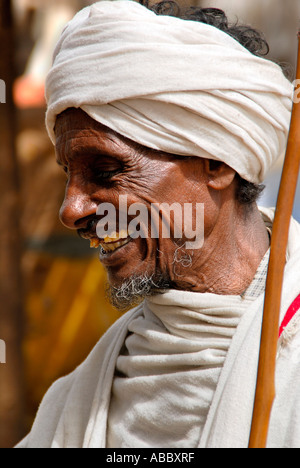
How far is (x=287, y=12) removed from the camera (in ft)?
A: 18.7

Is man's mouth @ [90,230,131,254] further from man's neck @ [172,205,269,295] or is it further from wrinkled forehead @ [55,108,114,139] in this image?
wrinkled forehead @ [55,108,114,139]

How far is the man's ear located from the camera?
83.7 inches

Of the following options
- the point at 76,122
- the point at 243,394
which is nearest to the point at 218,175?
the point at 76,122

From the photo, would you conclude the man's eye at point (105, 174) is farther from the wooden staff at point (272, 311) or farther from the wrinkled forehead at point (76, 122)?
the wooden staff at point (272, 311)

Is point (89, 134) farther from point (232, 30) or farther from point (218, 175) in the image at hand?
point (232, 30)

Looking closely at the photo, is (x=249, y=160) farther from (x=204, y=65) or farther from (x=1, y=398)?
(x=1, y=398)

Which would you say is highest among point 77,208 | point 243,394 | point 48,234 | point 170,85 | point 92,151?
point 170,85

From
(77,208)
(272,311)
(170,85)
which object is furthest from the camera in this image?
(77,208)

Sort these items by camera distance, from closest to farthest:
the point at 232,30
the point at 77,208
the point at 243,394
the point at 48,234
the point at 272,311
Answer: the point at 272,311, the point at 243,394, the point at 77,208, the point at 232,30, the point at 48,234

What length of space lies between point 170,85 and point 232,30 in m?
0.47

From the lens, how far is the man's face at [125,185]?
2064 mm

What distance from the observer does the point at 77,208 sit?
2070 mm

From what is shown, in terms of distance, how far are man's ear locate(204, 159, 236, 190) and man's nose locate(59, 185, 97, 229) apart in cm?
41
